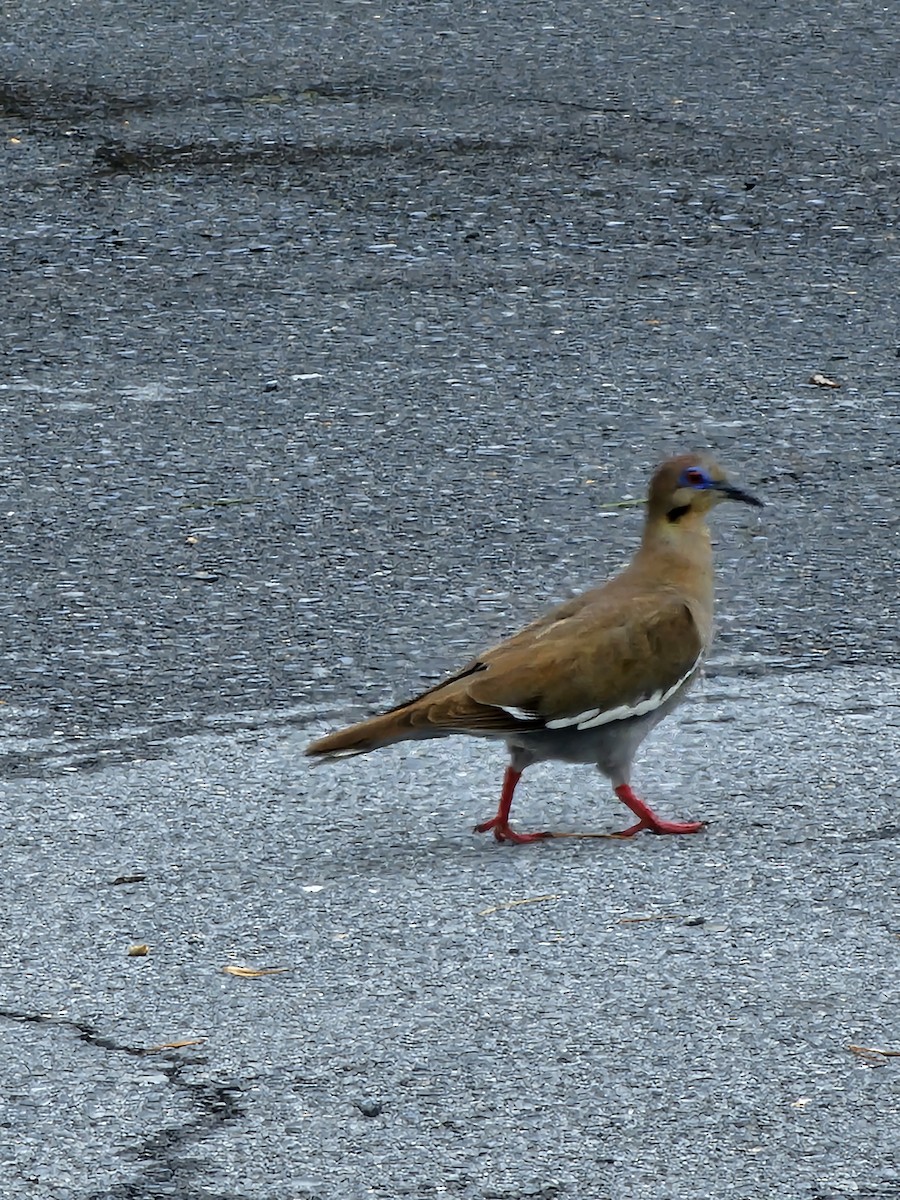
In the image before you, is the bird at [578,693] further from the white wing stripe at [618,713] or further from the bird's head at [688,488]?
the bird's head at [688,488]

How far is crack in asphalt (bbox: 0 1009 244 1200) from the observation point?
3.41 metres

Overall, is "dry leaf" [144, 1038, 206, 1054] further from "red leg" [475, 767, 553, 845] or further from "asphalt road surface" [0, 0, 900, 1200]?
"red leg" [475, 767, 553, 845]

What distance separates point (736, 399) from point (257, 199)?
2.78m

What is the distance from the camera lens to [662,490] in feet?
16.5

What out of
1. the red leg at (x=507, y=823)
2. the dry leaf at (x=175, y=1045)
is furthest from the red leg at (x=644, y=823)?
the dry leaf at (x=175, y=1045)

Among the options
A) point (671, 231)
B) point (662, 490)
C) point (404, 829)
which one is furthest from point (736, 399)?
point (404, 829)

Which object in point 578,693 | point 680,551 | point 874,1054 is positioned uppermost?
point 680,551

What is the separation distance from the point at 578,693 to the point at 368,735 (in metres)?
0.45

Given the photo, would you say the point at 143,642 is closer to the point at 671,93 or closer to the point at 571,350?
the point at 571,350

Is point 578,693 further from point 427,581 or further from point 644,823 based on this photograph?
point 427,581

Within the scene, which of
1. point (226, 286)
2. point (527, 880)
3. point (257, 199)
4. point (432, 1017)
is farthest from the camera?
point (257, 199)

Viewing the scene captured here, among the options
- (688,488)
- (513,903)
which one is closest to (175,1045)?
(513,903)

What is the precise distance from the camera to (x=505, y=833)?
183 inches

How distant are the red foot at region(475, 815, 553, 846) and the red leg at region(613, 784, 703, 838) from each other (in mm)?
178
